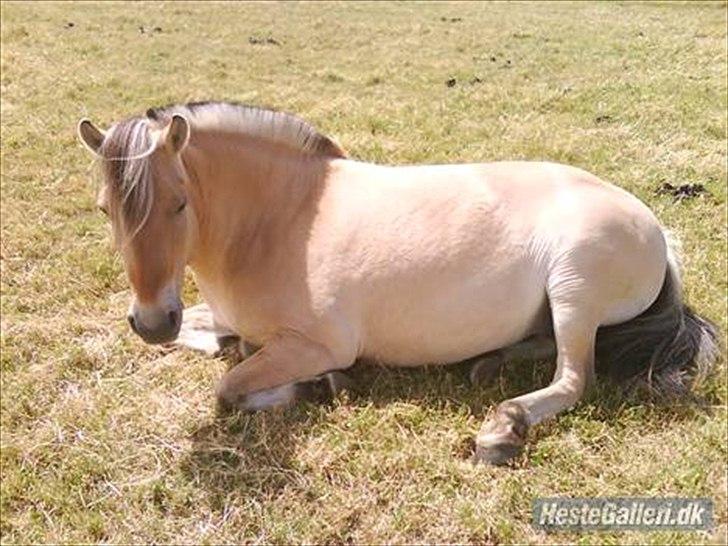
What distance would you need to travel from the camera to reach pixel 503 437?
3381mm

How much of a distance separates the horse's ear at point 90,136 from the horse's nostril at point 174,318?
767mm

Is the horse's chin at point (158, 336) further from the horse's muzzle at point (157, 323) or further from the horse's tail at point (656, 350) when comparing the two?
the horse's tail at point (656, 350)

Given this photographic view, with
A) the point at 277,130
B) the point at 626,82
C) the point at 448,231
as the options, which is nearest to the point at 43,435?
the point at 277,130

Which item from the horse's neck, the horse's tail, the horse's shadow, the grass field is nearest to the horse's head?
the horse's neck

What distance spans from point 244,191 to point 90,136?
887 mm

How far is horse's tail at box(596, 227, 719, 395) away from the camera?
3805mm

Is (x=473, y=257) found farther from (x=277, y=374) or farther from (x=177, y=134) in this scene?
(x=177, y=134)

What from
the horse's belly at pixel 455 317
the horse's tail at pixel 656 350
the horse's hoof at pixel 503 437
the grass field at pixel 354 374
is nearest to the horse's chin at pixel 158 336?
the grass field at pixel 354 374

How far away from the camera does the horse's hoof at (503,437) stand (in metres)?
3.37

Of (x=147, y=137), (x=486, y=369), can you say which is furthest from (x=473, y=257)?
(x=147, y=137)

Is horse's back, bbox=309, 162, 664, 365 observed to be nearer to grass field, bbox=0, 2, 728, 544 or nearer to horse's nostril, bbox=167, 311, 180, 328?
grass field, bbox=0, 2, 728, 544

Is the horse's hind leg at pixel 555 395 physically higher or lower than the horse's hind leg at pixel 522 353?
higher

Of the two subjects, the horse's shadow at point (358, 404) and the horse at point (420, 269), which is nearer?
the horse's shadow at point (358, 404)

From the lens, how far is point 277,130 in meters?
4.19
